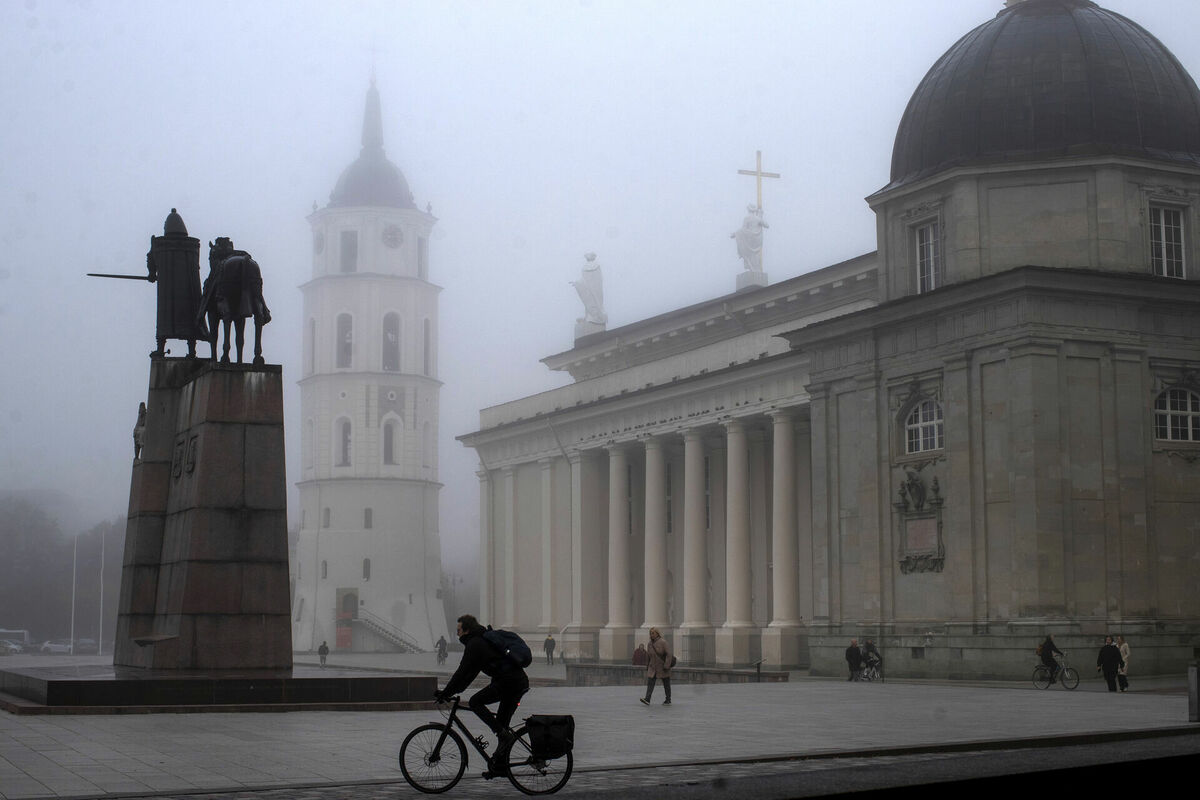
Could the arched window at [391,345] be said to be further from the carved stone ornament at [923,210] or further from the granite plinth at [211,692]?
the granite plinth at [211,692]

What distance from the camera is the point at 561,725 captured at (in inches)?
558

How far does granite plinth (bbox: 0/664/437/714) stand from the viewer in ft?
78.0

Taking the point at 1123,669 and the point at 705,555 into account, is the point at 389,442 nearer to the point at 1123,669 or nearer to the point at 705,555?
the point at 705,555

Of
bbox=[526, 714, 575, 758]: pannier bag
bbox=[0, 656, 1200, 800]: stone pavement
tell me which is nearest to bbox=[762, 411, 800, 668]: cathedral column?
bbox=[0, 656, 1200, 800]: stone pavement

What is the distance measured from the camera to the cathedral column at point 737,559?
57438 mm

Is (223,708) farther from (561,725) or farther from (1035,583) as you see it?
(1035,583)

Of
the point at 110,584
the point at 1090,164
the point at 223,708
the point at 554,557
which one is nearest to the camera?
the point at 223,708

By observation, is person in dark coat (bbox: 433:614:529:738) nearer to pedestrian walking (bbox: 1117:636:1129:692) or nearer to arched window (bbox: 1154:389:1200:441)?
pedestrian walking (bbox: 1117:636:1129:692)

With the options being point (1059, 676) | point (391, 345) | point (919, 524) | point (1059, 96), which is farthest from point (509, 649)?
point (391, 345)

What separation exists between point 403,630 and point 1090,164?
237ft

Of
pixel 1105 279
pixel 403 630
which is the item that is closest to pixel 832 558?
pixel 1105 279

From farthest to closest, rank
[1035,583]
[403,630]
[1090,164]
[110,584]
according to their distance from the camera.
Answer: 1. [110,584]
2. [403,630]
3. [1090,164]
4. [1035,583]

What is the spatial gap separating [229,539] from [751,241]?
160 ft

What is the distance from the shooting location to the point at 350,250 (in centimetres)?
11256
